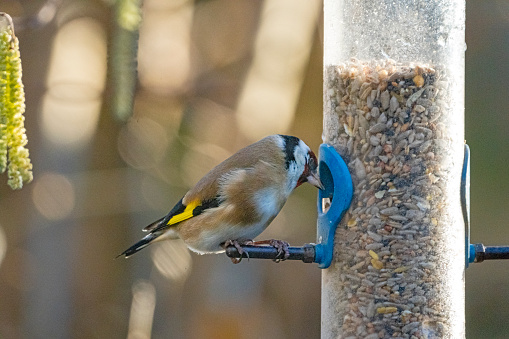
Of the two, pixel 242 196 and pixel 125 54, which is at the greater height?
pixel 125 54

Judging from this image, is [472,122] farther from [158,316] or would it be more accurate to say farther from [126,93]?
[126,93]

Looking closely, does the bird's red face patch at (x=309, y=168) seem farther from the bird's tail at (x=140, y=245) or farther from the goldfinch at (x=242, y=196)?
the bird's tail at (x=140, y=245)

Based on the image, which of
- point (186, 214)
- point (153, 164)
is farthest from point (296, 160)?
point (153, 164)

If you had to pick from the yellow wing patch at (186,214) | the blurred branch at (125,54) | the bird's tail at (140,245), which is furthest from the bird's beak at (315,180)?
the blurred branch at (125,54)

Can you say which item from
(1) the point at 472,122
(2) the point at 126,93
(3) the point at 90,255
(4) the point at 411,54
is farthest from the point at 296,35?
(2) the point at 126,93

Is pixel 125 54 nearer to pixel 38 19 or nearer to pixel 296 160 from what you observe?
pixel 38 19

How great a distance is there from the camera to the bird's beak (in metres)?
4.02

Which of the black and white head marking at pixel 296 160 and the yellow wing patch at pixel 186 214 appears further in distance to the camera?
the yellow wing patch at pixel 186 214

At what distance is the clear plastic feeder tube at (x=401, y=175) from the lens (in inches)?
140

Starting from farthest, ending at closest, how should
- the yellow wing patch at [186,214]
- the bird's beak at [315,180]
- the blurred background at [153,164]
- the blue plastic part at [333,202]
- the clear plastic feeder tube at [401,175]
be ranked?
the blurred background at [153,164]
the yellow wing patch at [186,214]
the bird's beak at [315,180]
the blue plastic part at [333,202]
the clear plastic feeder tube at [401,175]

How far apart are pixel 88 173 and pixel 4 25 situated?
4.59 meters

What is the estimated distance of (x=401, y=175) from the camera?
11.9 ft

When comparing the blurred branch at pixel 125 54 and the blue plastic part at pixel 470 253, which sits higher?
the blurred branch at pixel 125 54

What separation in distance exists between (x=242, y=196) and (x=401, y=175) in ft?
3.21
